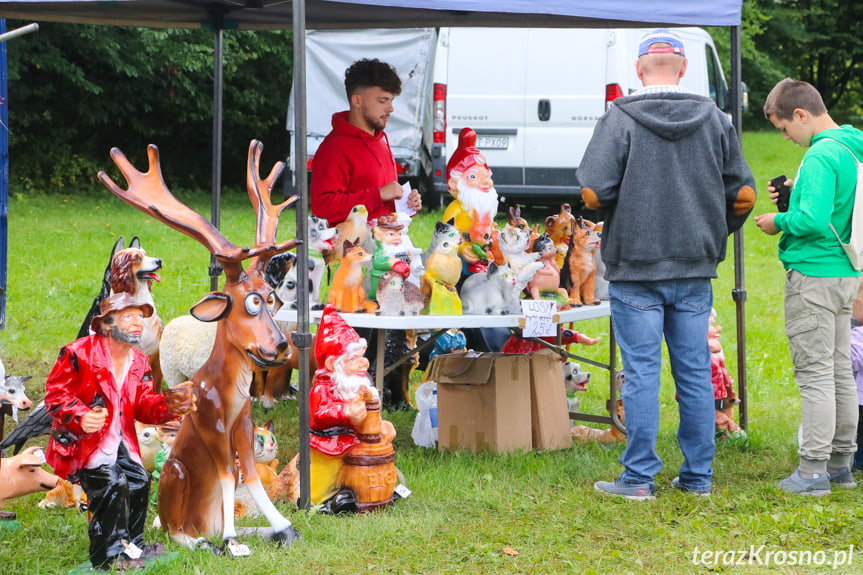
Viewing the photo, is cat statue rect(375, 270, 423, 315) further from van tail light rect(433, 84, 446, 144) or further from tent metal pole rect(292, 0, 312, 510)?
van tail light rect(433, 84, 446, 144)

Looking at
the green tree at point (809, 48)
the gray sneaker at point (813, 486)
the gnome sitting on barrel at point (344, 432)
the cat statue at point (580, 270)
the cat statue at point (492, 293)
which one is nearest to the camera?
the gnome sitting on barrel at point (344, 432)

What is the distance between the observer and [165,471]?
338 centimetres

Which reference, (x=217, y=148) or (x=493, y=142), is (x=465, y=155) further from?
(x=493, y=142)

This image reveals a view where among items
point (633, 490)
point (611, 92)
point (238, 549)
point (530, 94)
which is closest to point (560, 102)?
point (530, 94)

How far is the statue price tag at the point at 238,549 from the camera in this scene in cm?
330

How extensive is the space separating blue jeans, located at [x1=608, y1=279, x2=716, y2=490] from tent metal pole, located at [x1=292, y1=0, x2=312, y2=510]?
4.18ft

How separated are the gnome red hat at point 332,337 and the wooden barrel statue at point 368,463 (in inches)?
7.6

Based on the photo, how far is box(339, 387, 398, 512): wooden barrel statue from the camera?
384cm

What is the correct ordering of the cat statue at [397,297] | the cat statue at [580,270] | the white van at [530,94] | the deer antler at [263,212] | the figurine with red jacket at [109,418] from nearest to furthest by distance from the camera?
the figurine with red jacket at [109,418] → the deer antler at [263,212] → the cat statue at [397,297] → the cat statue at [580,270] → the white van at [530,94]

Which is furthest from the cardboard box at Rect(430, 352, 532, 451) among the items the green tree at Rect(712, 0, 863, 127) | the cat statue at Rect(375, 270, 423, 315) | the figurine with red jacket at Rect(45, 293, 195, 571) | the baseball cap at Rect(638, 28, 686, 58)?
the green tree at Rect(712, 0, 863, 127)

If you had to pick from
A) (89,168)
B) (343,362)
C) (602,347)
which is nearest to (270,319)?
(343,362)

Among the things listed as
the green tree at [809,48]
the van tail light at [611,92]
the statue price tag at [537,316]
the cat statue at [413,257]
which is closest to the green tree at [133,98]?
the van tail light at [611,92]

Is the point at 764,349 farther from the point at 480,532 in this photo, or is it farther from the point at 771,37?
the point at 771,37

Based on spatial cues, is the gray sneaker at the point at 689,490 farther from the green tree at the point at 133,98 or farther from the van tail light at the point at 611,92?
the green tree at the point at 133,98
